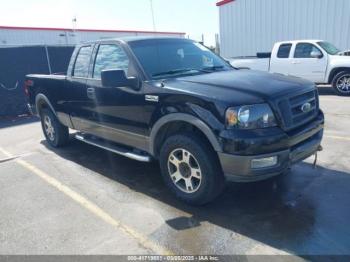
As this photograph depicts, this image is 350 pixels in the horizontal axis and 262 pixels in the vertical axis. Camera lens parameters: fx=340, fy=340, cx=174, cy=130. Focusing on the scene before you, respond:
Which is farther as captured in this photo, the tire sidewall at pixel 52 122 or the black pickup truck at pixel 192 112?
the tire sidewall at pixel 52 122

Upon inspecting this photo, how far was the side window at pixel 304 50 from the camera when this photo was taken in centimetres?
1121

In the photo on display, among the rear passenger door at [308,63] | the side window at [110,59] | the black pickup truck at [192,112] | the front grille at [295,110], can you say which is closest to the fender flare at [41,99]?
the black pickup truck at [192,112]

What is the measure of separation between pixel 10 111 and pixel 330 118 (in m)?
9.70

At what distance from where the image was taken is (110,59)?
4.70 m

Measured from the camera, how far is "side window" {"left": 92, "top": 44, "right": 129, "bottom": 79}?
4422mm

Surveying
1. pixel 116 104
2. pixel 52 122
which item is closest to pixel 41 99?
pixel 52 122

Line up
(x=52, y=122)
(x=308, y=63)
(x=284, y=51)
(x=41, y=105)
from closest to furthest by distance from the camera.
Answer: (x=52, y=122) < (x=41, y=105) < (x=308, y=63) < (x=284, y=51)

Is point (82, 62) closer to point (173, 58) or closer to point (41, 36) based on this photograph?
point (173, 58)

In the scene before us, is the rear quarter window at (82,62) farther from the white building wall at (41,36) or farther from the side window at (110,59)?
the white building wall at (41,36)

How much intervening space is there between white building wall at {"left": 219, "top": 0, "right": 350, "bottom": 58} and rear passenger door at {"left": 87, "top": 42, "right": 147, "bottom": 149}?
40.8ft

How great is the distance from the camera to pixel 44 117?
6.75m

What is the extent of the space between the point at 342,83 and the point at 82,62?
8.50m

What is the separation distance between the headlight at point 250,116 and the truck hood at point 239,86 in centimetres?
7

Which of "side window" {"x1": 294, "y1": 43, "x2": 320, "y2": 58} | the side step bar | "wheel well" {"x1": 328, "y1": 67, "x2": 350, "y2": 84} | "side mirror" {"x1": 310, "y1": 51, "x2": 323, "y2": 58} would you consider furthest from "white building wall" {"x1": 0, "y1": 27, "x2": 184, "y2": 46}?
the side step bar
